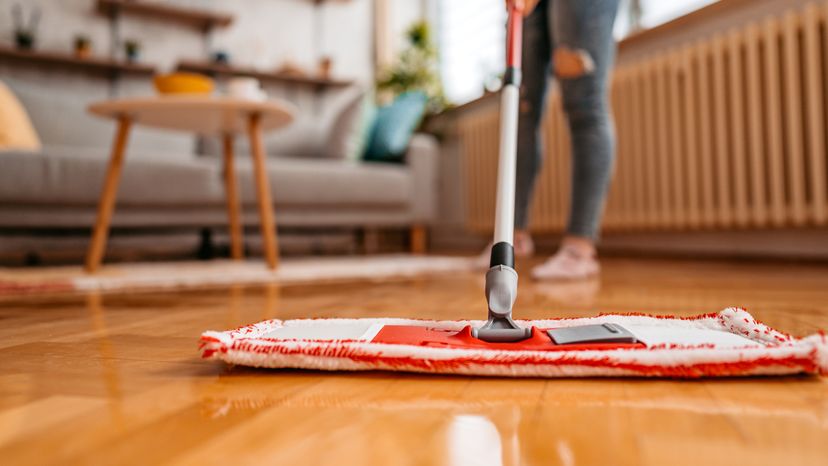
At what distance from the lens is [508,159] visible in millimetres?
659

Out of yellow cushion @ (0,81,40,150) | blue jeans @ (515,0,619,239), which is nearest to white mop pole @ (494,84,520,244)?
blue jeans @ (515,0,619,239)

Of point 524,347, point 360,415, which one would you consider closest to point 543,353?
point 524,347

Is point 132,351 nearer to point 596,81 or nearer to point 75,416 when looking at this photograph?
point 75,416

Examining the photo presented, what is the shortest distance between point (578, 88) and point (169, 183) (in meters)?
1.56

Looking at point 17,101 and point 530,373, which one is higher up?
point 17,101

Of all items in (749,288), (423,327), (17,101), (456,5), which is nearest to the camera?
(423,327)

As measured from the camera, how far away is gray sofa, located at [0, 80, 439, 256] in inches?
82.7

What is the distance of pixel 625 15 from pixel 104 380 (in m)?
2.78

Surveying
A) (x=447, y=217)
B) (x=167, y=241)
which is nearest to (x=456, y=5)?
(x=447, y=217)

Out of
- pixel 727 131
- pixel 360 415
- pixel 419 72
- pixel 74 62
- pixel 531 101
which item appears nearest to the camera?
pixel 360 415

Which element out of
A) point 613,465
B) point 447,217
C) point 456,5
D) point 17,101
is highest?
point 456,5

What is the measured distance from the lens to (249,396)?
16.8 inches

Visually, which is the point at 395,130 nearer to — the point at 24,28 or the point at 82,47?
the point at 82,47

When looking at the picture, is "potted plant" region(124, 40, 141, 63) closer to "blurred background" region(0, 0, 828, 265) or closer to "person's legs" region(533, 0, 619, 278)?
"blurred background" region(0, 0, 828, 265)
